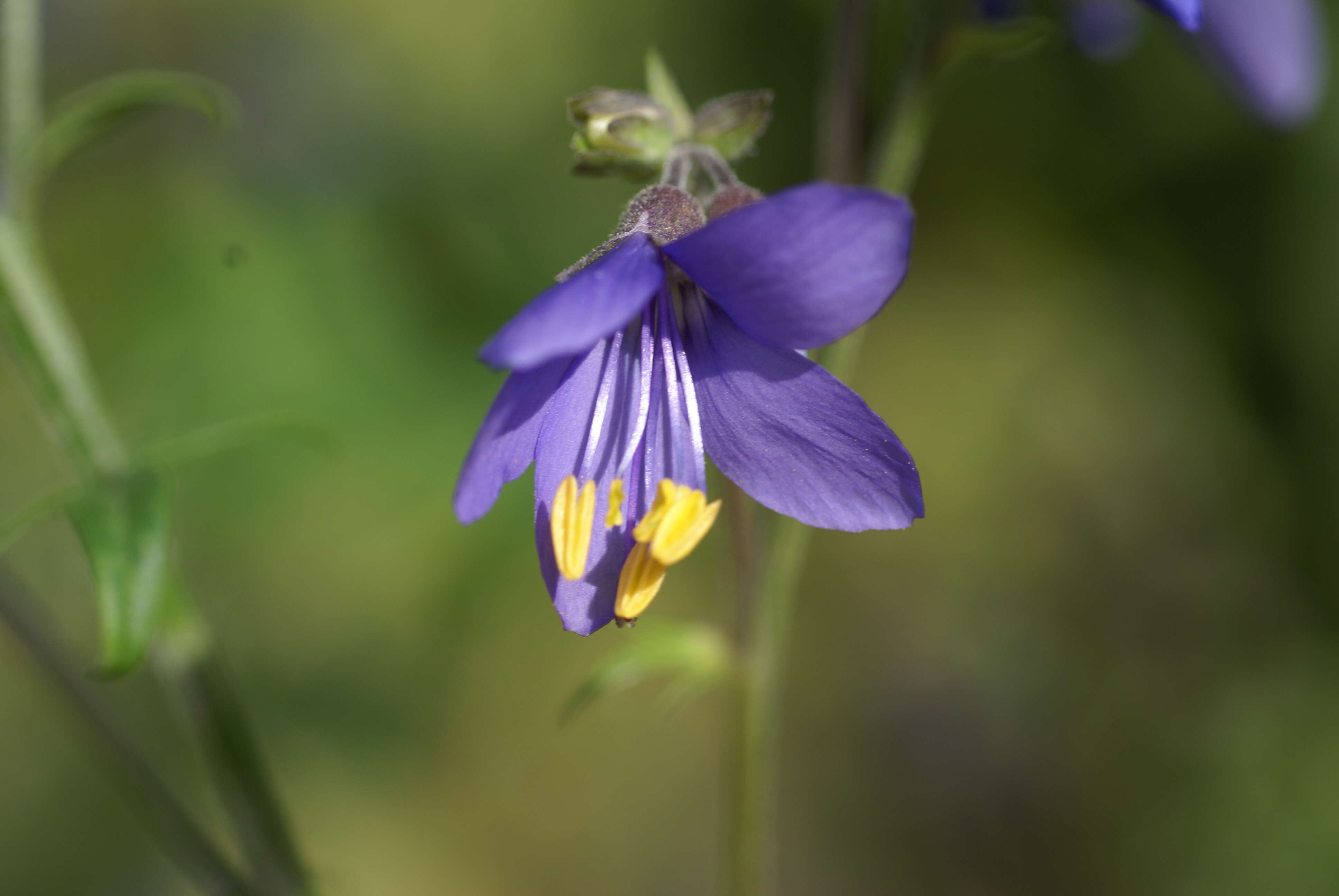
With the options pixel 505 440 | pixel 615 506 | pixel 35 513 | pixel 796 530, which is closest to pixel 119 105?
pixel 35 513

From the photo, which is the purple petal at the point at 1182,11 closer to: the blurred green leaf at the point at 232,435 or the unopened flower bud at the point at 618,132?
the unopened flower bud at the point at 618,132

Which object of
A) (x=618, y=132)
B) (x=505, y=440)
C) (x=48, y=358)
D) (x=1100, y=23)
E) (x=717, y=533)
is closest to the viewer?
(x=505, y=440)

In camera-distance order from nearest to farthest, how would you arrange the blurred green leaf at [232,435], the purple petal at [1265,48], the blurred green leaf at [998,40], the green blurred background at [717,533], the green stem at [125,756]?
the blurred green leaf at [998,40], the blurred green leaf at [232,435], the green stem at [125,756], the purple petal at [1265,48], the green blurred background at [717,533]

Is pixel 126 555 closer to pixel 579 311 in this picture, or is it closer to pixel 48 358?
pixel 48 358

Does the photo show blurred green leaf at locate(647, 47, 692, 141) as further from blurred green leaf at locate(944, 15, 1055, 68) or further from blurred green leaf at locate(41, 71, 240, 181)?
blurred green leaf at locate(41, 71, 240, 181)

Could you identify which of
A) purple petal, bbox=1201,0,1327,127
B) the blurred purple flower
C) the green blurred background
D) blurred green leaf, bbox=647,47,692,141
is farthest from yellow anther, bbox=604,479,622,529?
the green blurred background

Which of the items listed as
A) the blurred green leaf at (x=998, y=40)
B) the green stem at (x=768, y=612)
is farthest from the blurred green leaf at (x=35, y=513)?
the blurred green leaf at (x=998, y=40)

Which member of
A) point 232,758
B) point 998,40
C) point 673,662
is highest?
point 998,40

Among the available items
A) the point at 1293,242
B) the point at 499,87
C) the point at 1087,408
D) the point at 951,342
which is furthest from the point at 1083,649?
the point at 499,87
